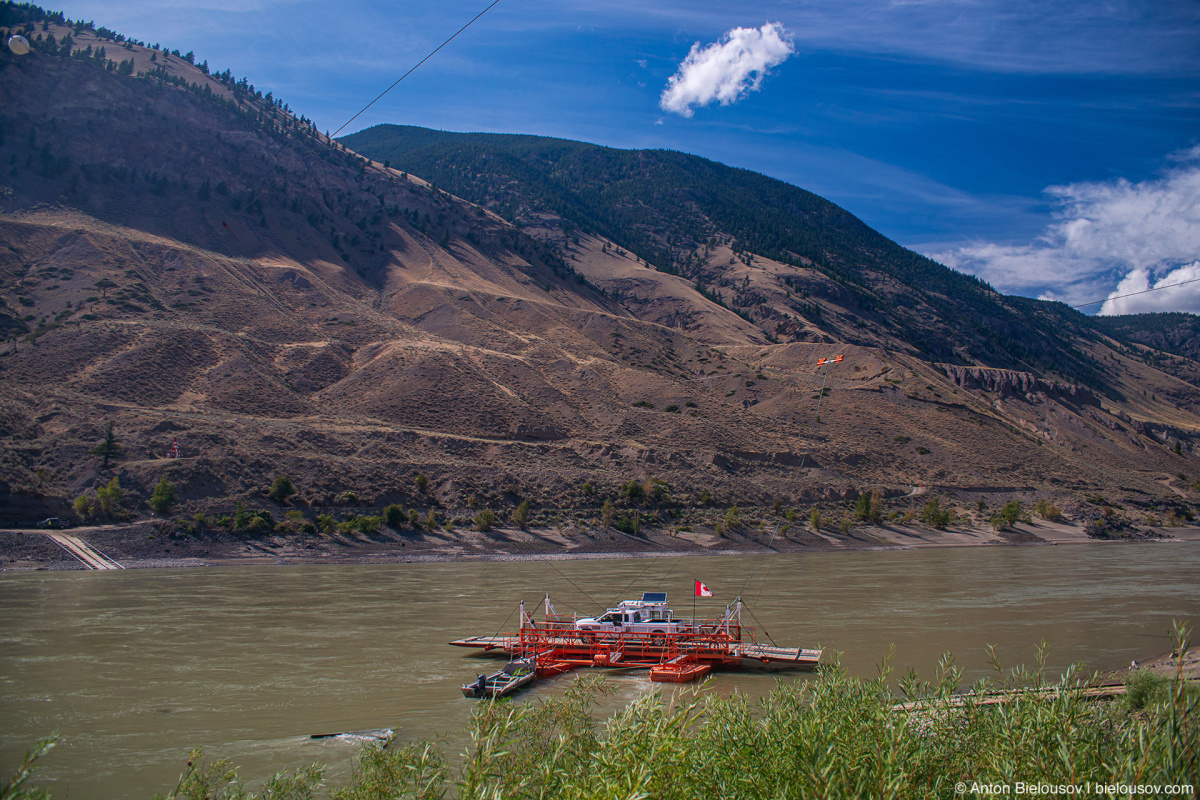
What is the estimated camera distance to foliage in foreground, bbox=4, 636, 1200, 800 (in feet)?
15.8

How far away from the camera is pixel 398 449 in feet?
189

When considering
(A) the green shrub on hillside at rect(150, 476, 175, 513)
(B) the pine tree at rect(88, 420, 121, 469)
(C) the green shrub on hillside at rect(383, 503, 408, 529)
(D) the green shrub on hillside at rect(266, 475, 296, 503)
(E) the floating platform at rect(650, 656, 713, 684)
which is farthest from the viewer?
(C) the green shrub on hillside at rect(383, 503, 408, 529)

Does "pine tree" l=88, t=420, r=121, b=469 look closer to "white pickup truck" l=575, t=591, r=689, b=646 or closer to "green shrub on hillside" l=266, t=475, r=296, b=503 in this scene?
"green shrub on hillside" l=266, t=475, r=296, b=503

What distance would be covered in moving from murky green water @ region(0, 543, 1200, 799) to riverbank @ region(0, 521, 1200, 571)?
237 centimetres

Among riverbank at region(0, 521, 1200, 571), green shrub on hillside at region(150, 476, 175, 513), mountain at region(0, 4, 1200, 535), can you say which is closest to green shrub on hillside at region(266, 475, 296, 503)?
mountain at region(0, 4, 1200, 535)

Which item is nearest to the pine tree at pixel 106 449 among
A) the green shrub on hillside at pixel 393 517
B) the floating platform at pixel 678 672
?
the green shrub on hillside at pixel 393 517

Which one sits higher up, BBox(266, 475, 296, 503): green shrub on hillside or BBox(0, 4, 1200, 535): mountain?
BBox(0, 4, 1200, 535): mountain

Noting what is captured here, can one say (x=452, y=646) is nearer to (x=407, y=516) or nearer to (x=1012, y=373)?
(x=407, y=516)

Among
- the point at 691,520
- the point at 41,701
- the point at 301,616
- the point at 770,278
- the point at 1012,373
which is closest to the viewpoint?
the point at 41,701

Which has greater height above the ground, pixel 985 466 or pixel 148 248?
pixel 148 248

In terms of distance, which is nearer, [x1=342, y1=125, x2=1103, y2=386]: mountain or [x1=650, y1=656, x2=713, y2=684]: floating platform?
[x1=650, y1=656, x2=713, y2=684]: floating platform

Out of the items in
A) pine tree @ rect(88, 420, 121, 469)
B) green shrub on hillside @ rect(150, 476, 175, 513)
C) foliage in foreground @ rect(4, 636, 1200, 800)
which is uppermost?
foliage in foreground @ rect(4, 636, 1200, 800)

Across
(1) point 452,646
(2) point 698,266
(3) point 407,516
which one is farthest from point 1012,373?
(1) point 452,646

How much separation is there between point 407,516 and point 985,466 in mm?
58136
